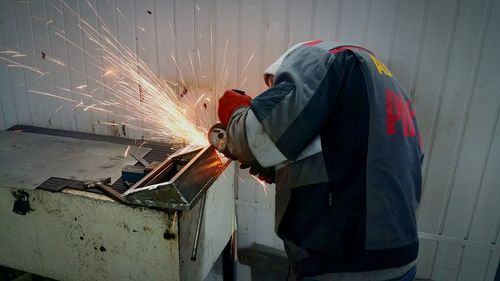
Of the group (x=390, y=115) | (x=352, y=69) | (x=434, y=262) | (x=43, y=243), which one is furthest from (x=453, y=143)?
(x=43, y=243)

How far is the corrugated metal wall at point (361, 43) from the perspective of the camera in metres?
1.60

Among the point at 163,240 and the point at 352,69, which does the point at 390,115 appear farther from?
the point at 163,240

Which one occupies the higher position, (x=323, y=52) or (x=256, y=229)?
(x=323, y=52)

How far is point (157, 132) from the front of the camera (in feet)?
6.98

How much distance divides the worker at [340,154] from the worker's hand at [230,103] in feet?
0.41

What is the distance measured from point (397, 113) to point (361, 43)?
72cm

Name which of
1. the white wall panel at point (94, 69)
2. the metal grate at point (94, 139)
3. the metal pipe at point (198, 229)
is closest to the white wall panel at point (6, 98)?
the metal grate at point (94, 139)

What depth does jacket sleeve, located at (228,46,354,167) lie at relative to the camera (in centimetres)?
104

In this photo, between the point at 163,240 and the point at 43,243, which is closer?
the point at 163,240

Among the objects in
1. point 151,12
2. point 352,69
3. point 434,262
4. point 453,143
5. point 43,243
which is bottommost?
point 434,262

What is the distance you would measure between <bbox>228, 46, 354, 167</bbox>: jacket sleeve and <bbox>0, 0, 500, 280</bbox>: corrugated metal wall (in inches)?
28.2

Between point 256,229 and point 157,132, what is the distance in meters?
0.87

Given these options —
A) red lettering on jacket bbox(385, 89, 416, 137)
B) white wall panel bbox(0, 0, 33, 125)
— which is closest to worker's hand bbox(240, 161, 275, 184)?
red lettering on jacket bbox(385, 89, 416, 137)

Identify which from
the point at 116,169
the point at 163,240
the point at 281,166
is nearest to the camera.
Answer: the point at 281,166
